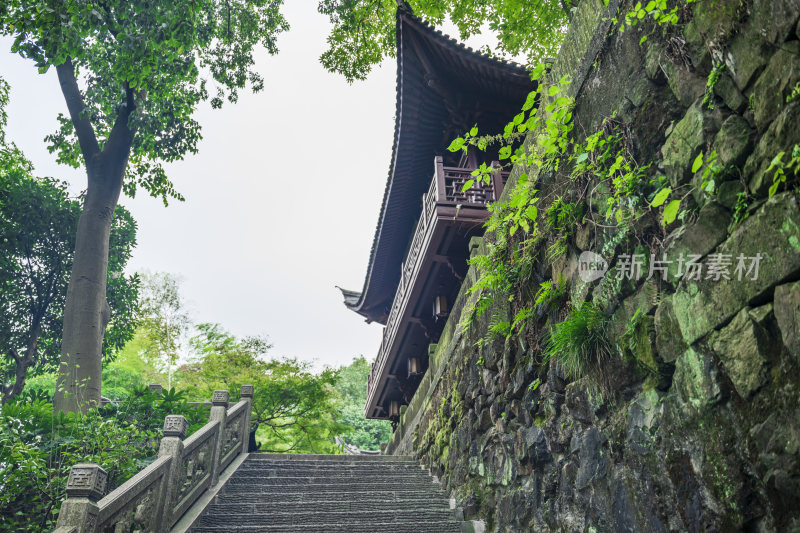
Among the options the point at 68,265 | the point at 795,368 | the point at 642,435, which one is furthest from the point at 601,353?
the point at 68,265

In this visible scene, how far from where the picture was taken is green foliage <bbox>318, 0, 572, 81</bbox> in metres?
10.9

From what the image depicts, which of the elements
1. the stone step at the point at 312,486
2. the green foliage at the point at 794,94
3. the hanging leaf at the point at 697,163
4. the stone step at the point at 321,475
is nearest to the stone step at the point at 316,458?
the stone step at the point at 321,475

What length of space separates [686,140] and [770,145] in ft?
1.74

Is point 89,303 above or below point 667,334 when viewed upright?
above

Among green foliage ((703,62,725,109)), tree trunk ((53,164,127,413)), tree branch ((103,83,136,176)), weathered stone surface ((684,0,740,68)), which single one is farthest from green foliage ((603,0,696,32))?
tree branch ((103,83,136,176))

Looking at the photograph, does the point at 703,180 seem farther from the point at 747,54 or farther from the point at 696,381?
the point at 696,381

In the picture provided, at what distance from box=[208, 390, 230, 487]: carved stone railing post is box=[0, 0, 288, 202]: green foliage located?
20.0ft

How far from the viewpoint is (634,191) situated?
265 centimetres

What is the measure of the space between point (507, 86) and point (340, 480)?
6.25 m

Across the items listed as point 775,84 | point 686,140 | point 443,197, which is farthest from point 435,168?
point 775,84

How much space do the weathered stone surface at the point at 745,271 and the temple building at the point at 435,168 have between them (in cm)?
458

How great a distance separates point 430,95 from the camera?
26.4 feet

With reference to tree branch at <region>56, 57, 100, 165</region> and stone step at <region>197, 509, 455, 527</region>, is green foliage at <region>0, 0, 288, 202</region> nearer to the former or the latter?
tree branch at <region>56, 57, 100, 165</region>

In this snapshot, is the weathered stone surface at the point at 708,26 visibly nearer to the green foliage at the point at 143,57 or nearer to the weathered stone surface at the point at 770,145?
the weathered stone surface at the point at 770,145
